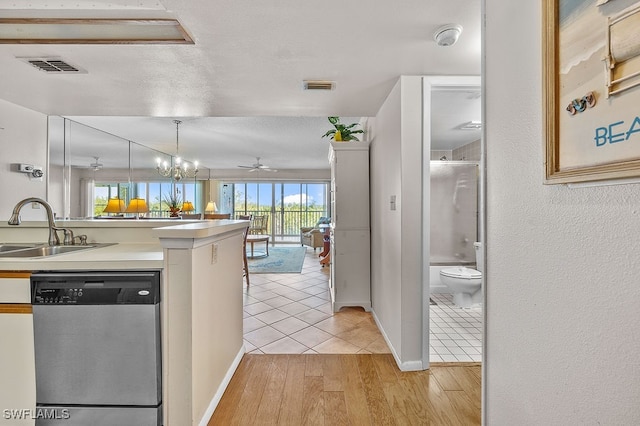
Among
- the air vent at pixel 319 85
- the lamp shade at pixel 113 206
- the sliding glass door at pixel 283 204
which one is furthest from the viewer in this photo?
the sliding glass door at pixel 283 204

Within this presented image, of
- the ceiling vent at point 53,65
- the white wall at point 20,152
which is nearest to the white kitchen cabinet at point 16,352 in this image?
the ceiling vent at point 53,65

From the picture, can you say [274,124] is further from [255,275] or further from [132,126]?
[255,275]

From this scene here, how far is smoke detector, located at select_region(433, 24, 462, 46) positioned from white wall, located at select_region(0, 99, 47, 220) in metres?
3.76

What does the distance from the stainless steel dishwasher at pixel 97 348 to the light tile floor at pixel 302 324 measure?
1131mm

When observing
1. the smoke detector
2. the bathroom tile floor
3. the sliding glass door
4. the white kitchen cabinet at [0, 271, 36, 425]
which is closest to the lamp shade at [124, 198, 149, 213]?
the white kitchen cabinet at [0, 271, 36, 425]

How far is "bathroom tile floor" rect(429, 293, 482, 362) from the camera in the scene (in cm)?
238

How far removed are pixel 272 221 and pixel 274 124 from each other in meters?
5.42

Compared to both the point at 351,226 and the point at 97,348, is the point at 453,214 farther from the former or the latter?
the point at 97,348

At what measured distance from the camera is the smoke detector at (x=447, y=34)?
160 centimetres

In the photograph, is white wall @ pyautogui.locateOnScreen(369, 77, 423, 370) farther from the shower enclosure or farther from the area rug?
the area rug

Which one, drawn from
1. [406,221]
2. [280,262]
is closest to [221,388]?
[406,221]

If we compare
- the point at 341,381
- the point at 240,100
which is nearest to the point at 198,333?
the point at 341,381

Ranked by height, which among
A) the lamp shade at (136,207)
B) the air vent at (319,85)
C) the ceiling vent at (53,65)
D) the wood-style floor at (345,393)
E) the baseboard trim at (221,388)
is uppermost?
the ceiling vent at (53,65)

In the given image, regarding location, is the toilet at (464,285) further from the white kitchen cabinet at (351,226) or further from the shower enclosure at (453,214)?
the white kitchen cabinet at (351,226)
